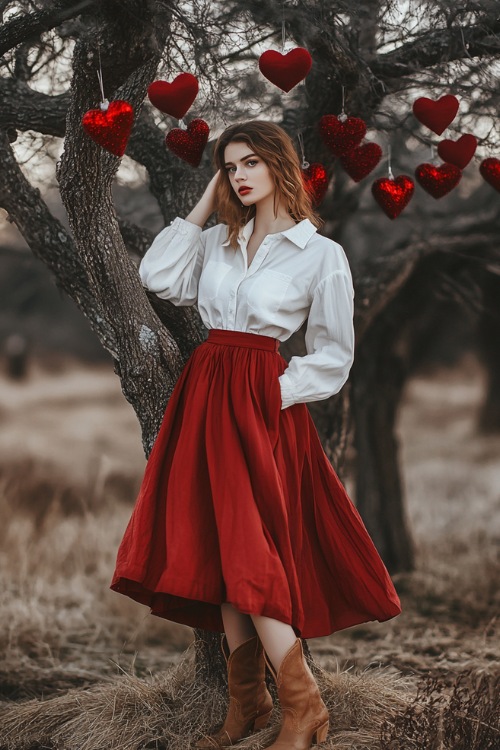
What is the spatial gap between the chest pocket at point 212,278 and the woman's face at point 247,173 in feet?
0.68

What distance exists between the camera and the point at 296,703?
2.50m

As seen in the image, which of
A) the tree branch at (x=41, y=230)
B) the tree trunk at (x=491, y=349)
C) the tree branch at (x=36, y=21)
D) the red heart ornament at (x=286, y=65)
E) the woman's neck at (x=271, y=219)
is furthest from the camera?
the tree trunk at (x=491, y=349)

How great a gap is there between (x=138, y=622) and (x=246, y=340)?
294 centimetres

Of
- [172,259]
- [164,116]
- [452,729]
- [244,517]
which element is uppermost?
[164,116]

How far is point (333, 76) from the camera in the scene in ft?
10.6

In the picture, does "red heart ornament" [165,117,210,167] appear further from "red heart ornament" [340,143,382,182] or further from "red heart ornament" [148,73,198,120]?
"red heart ornament" [340,143,382,182]

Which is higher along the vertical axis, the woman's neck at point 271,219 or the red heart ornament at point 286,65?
the red heart ornament at point 286,65

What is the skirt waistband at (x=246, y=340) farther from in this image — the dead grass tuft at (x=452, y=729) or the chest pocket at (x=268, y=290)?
the dead grass tuft at (x=452, y=729)

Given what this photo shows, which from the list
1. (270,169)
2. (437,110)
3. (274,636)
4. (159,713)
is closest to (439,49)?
(437,110)

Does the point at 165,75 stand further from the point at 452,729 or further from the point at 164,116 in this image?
the point at 452,729

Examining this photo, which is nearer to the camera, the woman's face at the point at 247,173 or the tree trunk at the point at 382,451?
the woman's face at the point at 247,173

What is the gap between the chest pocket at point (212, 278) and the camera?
104 inches

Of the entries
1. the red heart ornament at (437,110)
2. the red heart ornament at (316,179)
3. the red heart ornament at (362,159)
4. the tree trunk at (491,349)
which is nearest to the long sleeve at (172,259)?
the red heart ornament at (316,179)

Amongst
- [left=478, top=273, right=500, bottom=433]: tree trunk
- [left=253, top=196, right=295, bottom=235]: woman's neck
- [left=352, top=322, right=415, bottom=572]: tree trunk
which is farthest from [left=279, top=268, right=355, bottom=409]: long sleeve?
[left=352, top=322, right=415, bottom=572]: tree trunk
